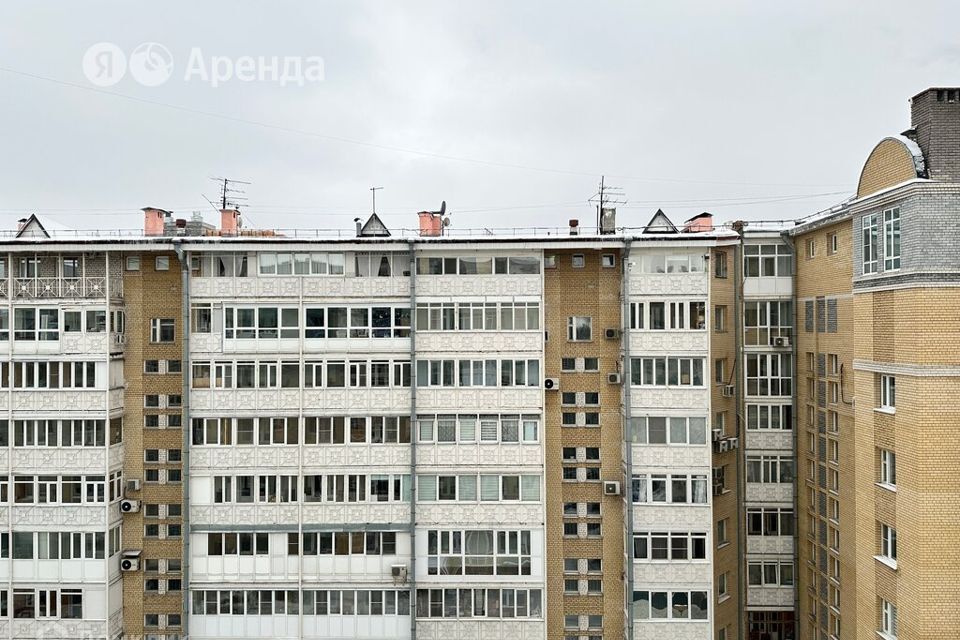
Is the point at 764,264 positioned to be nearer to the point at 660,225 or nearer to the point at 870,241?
the point at 660,225

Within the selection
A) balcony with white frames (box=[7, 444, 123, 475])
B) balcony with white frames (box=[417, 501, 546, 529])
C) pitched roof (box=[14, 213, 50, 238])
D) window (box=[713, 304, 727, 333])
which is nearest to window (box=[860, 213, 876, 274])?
window (box=[713, 304, 727, 333])

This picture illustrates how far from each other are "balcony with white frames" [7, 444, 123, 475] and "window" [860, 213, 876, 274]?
23311 millimetres

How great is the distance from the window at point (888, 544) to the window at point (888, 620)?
1.13 meters

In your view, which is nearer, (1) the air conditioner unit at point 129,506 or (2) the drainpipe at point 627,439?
(2) the drainpipe at point 627,439

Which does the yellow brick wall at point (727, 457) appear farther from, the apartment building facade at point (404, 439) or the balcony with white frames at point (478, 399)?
the balcony with white frames at point (478, 399)

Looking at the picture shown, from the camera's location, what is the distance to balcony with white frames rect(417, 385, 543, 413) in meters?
22.5

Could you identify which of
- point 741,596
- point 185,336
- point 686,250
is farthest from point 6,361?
point 741,596

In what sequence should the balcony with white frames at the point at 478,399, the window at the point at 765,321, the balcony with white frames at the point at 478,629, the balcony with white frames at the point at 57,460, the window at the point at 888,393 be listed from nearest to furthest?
1. the window at the point at 888,393
2. the balcony with white frames at the point at 57,460
3. the balcony with white frames at the point at 478,399
4. the balcony with white frames at the point at 478,629
5. the window at the point at 765,321

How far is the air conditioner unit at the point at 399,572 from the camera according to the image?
22.3 metres

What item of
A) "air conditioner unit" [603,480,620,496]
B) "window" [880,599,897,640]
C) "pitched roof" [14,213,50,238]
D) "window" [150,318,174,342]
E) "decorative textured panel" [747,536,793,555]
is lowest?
"decorative textured panel" [747,536,793,555]

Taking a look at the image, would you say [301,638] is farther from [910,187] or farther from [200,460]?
[910,187]

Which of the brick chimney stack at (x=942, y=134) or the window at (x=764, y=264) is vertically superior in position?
the brick chimney stack at (x=942, y=134)

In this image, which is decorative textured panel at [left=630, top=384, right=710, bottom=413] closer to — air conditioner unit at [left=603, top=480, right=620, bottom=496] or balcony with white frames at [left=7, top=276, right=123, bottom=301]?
air conditioner unit at [left=603, top=480, right=620, bottom=496]

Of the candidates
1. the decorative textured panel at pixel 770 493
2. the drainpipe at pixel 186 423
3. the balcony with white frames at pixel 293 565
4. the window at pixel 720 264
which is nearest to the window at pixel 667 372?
the window at pixel 720 264
